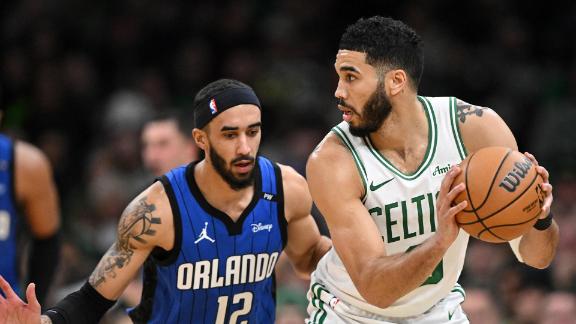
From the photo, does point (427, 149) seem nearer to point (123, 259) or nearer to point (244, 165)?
point (244, 165)

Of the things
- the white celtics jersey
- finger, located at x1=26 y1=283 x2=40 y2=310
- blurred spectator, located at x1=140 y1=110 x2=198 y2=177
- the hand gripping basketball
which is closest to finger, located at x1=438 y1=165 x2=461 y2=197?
the hand gripping basketball

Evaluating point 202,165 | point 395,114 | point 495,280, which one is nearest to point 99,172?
point 495,280

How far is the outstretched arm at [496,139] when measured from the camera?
4.87 m

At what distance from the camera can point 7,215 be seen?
634 cm

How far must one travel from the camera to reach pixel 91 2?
481 inches

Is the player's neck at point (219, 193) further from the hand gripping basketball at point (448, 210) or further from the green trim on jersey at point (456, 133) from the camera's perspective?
the hand gripping basketball at point (448, 210)

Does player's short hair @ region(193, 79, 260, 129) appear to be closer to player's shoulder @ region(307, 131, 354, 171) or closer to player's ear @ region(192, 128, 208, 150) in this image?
player's ear @ region(192, 128, 208, 150)

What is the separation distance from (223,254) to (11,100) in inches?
257

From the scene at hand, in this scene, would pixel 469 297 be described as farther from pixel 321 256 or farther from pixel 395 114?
pixel 395 114

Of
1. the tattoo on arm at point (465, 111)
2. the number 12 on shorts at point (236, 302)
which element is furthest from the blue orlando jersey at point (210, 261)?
the tattoo on arm at point (465, 111)

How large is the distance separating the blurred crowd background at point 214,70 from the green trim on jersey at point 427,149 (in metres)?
4.60

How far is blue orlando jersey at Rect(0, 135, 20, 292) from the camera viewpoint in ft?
20.7

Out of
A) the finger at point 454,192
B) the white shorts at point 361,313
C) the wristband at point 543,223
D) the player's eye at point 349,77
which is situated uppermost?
the player's eye at point 349,77

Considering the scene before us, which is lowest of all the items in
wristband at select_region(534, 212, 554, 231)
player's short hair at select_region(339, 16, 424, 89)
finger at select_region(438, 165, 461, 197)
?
wristband at select_region(534, 212, 554, 231)
